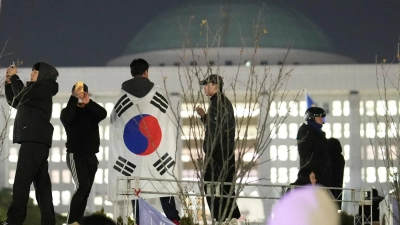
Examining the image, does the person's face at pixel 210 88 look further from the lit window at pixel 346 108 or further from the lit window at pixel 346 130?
the lit window at pixel 346 108

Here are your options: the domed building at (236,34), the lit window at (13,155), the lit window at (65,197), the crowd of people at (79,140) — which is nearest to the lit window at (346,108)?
the domed building at (236,34)

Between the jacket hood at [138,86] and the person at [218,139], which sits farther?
the jacket hood at [138,86]

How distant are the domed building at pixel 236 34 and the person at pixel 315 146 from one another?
Answer: 68.8m

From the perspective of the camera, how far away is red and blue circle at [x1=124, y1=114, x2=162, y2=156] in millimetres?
10906

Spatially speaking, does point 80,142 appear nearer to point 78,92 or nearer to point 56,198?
point 78,92

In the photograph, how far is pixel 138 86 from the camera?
10.9 meters

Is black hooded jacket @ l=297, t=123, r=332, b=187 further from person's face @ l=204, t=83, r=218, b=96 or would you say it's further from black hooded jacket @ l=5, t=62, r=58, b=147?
black hooded jacket @ l=5, t=62, r=58, b=147

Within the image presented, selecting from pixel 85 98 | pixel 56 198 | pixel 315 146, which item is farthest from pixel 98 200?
pixel 85 98

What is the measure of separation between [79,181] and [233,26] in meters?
79.5

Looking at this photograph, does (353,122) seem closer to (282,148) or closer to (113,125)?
(282,148)

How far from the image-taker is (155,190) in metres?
10.7

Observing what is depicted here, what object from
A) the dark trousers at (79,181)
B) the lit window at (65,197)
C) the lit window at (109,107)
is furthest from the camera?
the lit window at (109,107)

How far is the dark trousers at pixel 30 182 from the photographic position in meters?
9.30

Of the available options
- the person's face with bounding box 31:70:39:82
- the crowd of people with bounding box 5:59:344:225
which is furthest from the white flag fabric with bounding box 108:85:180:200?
the person's face with bounding box 31:70:39:82
